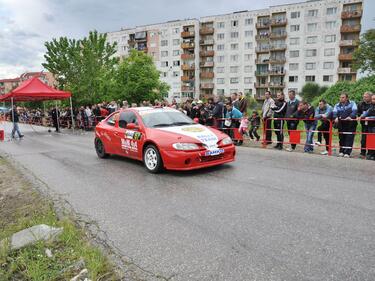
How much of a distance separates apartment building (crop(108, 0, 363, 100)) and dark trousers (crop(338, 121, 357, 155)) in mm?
57092

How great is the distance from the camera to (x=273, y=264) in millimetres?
3064

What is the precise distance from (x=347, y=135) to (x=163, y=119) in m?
5.63

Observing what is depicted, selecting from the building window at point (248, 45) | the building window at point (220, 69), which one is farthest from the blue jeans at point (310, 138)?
the building window at point (220, 69)

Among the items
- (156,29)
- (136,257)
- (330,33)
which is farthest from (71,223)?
(156,29)

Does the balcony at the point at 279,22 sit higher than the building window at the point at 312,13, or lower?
lower

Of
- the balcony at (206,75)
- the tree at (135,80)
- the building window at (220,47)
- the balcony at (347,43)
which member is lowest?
the tree at (135,80)

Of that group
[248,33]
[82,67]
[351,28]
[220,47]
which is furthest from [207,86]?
[82,67]

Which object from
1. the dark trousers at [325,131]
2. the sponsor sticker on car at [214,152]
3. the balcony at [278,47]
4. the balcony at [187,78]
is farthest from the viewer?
the balcony at [187,78]

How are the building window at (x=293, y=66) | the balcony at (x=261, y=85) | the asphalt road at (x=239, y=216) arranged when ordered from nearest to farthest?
1. the asphalt road at (x=239, y=216)
2. the building window at (x=293, y=66)
3. the balcony at (x=261, y=85)

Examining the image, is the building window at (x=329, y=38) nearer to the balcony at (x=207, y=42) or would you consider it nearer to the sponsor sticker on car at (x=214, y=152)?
the balcony at (x=207, y=42)

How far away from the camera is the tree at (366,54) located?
138 ft

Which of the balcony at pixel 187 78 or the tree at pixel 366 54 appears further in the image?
the balcony at pixel 187 78

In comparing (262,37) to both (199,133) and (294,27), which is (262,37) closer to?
(294,27)

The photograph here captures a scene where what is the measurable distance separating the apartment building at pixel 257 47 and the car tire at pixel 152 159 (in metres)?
61.5
